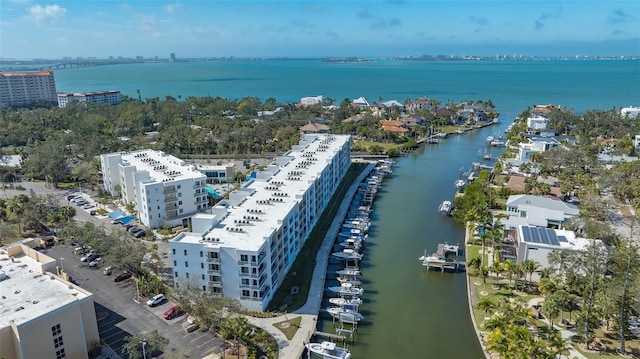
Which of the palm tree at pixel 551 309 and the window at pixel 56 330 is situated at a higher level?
the window at pixel 56 330

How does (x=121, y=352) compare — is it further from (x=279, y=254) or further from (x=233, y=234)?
(x=279, y=254)

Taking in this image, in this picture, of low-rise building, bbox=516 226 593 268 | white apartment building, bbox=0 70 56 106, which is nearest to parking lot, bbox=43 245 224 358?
Result: low-rise building, bbox=516 226 593 268

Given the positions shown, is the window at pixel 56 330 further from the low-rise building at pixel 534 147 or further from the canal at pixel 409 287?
the low-rise building at pixel 534 147

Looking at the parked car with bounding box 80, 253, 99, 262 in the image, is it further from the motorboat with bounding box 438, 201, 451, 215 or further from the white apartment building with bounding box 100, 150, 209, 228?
the motorboat with bounding box 438, 201, 451, 215

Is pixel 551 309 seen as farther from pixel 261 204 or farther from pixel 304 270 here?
pixel 261 204

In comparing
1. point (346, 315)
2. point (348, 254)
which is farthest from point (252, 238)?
point (348, 254)

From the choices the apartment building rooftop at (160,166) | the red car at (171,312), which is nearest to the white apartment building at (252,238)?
the red car at (171,312)
